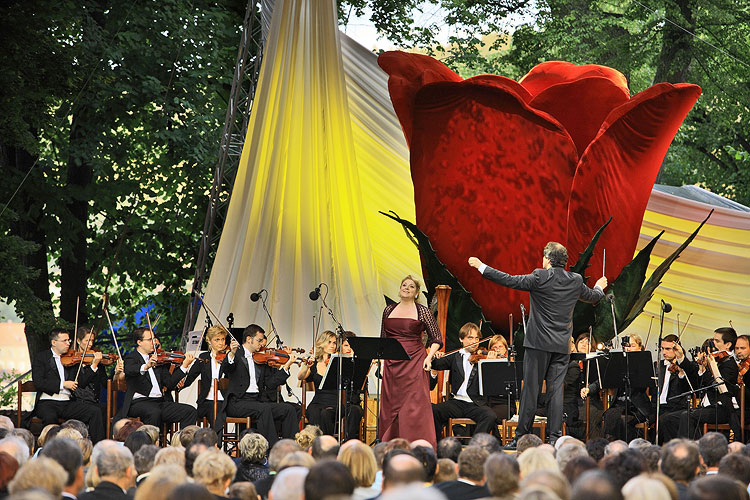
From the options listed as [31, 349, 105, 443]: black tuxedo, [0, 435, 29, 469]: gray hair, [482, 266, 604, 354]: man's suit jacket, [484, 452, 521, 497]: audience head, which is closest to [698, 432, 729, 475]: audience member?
[482, 266, 604, 354]: man's suit jacket

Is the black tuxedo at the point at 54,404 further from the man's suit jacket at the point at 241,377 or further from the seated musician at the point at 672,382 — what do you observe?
the seated musician at the point at 672,382

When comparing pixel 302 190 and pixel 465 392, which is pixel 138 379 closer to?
pixel 465 392

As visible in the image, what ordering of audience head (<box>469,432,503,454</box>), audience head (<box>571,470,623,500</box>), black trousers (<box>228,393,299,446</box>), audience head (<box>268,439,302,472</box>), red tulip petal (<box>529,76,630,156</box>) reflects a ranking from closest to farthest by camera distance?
audience head (<box>571,470,623,500</box>)
audience head (<box>268,439,302,472</box>)
audience head (<box>469,432,503,454</box>)
black trousers (<box>228,393,299,446</box>)
red tulip petal (<box>529,76,630,156</box>)

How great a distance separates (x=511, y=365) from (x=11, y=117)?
18.8ft

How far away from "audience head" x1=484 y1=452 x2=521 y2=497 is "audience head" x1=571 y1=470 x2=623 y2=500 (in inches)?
27.7

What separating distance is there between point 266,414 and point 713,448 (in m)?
4.55

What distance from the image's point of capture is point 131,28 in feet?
44.2

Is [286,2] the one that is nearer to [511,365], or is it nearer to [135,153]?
[135,153]

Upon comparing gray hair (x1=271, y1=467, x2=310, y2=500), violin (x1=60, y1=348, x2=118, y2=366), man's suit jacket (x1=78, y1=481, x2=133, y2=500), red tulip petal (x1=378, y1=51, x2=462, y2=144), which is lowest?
man's suit jacket (x1=78, y1=481, x2=133, y2=500)

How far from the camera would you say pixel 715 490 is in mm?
3623

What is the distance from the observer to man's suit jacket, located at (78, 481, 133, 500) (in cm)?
438

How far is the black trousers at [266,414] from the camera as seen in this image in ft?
30.2

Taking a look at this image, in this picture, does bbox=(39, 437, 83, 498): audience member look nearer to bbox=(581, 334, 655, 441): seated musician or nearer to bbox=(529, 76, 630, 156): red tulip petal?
bbox=(581, 334, 655, 441): seated musician

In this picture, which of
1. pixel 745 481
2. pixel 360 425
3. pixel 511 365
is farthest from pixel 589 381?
pixel 745 481
